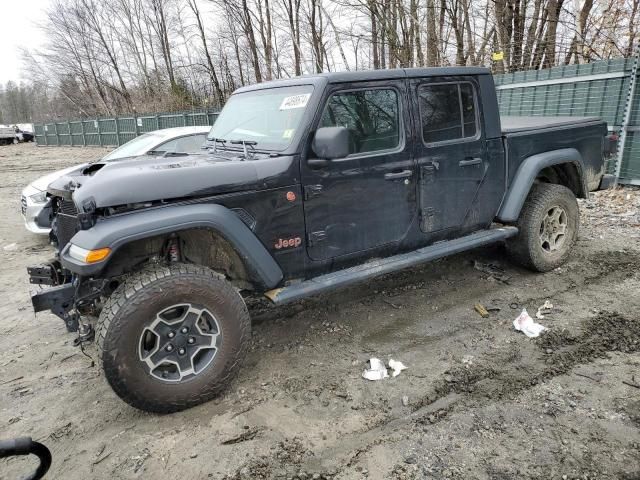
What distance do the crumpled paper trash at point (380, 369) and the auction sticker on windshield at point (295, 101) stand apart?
1.97 m

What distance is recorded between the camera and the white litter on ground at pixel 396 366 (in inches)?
126

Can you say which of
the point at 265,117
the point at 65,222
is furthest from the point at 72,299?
the point at 265,117

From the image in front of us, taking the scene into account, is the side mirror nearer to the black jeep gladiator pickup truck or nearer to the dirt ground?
the black jeep gladiator pickup truck

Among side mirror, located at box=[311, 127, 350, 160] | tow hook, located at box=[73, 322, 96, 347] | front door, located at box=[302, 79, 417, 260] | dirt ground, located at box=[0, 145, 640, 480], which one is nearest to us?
dirt ground, located at box=[0, 145, 640, 480]

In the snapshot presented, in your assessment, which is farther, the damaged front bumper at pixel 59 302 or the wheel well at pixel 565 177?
the wheel well at pixel 565 177

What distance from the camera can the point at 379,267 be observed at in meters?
3.61

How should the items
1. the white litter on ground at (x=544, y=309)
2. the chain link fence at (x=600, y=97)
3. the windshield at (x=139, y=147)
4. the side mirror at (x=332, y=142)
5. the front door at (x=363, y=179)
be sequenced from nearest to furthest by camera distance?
the side mirror at (x=332, y=142) → the front door at (x=363, y=179) → the white litter on ground at (x=544, y=309) → the windshield at (x=139, y=147) → the chain link fence at (x=600, y=97)

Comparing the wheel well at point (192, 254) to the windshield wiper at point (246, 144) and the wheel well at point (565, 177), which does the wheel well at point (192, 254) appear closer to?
the windshield wiper at point (246, 144)

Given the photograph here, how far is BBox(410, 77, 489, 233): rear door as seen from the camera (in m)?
3.83

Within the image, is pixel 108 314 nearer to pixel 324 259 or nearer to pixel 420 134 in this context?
pixel 324 259

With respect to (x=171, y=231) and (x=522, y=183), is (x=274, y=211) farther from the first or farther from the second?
(x=522, y=183)

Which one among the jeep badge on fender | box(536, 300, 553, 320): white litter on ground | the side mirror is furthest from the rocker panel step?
the side mirror

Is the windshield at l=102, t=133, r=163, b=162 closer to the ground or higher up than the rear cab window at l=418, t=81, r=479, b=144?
closer to the ground

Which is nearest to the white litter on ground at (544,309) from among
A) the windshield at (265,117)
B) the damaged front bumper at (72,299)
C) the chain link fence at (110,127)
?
the windshield at (265,117)
